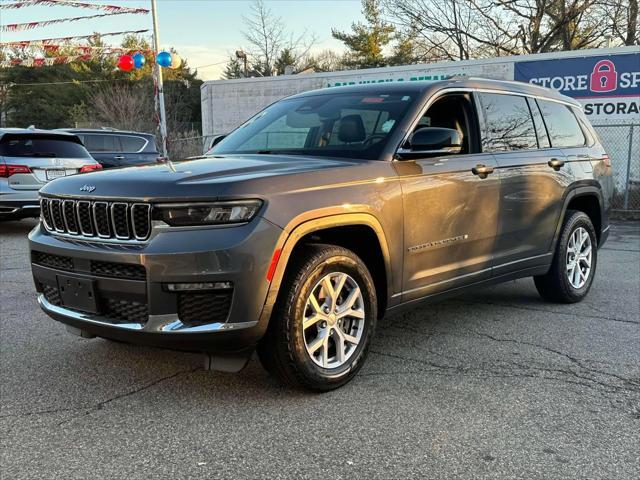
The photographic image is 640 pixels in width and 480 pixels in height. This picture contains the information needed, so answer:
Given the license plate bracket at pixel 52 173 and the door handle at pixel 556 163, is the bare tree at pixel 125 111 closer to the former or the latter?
the license plate bracket at pixel 52 173

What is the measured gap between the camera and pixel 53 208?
144 inches

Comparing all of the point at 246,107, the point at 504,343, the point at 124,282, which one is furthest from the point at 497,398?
the point at 246,107

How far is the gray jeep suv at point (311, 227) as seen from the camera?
3.11m

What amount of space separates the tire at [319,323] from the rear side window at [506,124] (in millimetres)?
1741

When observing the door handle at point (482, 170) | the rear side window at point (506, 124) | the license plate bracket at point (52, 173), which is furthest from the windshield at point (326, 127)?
the license plate bracket at point (52, 173)

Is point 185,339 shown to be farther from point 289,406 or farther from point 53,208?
point 53,208

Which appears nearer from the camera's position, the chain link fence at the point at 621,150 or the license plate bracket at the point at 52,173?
the license plate bracket at the point at 52,173

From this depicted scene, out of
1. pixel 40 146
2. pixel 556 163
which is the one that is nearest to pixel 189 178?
pixel 556 163

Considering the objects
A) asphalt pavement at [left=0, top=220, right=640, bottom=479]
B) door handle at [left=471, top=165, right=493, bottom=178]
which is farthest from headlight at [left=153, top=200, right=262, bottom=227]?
door handle at [left=471, top=165, right=493, bottom=178]

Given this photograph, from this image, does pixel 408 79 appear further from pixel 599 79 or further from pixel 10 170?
pixel 10 170

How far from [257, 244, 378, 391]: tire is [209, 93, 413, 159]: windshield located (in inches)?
32.5

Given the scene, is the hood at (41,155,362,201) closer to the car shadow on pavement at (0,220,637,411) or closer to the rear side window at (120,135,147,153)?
the car shadow on pavement at (0,220,637,411)

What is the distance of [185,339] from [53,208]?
1.25 metres

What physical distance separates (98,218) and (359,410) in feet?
5.71
